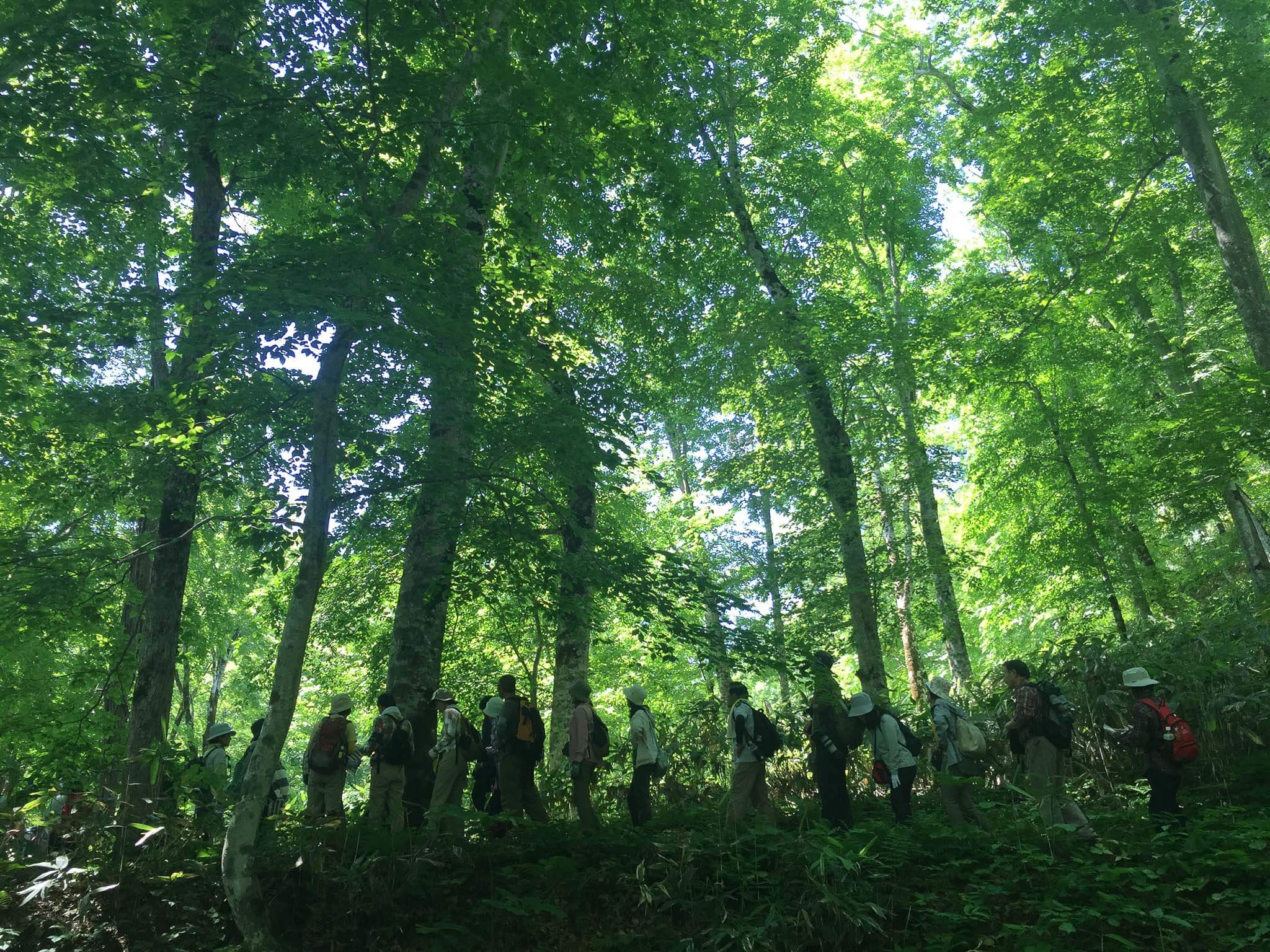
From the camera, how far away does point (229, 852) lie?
18.4ft

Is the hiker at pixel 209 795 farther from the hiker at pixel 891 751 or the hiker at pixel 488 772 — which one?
the hiker at pixel 891 751

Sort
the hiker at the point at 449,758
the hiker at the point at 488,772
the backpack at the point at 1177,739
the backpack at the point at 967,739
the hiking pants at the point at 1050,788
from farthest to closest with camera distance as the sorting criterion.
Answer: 1. the hiker at the point at 488,772
2. the hiker at the point at 449,758
3. the backpack at the point at 967,739
4. the backpack at the point at 1177,739
5. the hiking pants at the point at 1050,788

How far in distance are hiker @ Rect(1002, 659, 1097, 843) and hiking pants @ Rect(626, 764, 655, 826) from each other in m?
3.87

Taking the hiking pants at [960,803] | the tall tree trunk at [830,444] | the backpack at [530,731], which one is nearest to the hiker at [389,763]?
the backpack at [530,731]

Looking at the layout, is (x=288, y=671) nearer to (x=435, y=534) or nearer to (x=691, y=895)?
(x=435, y=534)

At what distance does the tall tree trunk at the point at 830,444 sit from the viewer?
1252cm

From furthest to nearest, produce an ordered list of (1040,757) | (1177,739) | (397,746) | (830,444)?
(830,444) → (397,746) → (1040,757) → (1177,739)

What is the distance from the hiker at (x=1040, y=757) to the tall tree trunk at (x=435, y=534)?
582cm

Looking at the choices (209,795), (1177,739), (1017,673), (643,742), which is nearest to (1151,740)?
(1177,739)

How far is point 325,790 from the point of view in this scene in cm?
854

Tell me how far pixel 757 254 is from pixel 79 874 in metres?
12.8

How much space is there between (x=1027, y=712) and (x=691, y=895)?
12.1 ft

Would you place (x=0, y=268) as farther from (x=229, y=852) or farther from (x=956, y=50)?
(x=956, y=50)

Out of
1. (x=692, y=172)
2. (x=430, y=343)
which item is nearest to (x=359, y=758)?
(x=430, y=343)
